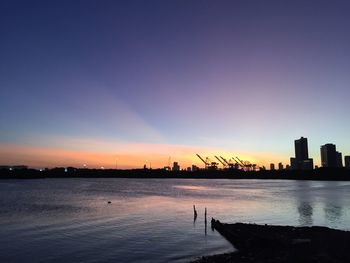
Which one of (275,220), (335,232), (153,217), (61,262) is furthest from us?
(153,217)

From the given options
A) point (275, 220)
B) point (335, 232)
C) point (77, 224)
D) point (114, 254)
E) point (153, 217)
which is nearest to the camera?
point (114, 254)

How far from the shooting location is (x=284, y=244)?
3512 cm

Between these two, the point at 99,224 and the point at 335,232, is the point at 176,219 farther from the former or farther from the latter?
the point at 335,232

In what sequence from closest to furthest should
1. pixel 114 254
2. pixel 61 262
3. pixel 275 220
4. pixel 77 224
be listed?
pixel 61 262, pixel 114 254, pixel 77 224, pixel 275 220

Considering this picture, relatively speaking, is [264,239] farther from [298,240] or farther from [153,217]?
[153,217]

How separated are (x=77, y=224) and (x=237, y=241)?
30.5 m

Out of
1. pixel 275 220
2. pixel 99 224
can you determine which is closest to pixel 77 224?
pixel 99 224

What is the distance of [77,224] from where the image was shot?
60719 mm

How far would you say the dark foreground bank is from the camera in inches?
1190

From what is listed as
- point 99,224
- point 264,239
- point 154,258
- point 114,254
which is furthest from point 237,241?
point 99,224

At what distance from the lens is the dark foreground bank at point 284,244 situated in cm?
3023

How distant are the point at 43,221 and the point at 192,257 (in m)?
36.2

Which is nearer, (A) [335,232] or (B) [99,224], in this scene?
(A) [335,232]

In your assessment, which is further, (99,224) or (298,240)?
(99,224)
